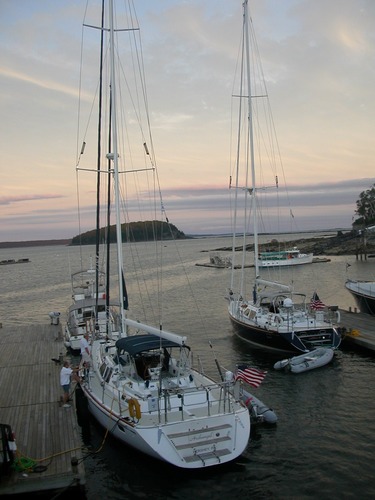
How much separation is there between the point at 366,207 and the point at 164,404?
113 metres

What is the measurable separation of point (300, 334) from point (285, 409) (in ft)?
22.6

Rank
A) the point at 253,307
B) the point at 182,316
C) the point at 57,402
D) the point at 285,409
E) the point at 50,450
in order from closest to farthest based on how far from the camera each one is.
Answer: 1. the point at 50,450
2. the point at 57,402
3. the point at 285,409
4. the point at 253,307
5. the point at 182,316

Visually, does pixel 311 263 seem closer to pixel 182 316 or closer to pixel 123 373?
pixel 182 316

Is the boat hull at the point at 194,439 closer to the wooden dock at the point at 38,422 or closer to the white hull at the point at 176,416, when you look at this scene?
the white hull at the point at 176,416

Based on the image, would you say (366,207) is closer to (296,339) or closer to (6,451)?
(296,339)

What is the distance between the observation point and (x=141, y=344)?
51.0ft

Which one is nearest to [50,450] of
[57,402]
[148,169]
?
[57,402]

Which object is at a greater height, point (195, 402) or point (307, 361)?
point (195, 402)

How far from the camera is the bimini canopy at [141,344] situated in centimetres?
1517

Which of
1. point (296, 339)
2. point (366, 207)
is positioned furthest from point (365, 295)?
point (366, 207)

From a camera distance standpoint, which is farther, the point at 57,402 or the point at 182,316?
the point at 182,316

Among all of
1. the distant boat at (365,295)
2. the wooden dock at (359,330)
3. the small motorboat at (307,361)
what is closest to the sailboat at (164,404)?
Answer: the small motorboat at (307,361)

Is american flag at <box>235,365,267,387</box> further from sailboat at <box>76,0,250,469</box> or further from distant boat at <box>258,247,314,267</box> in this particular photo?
distant boat at <box>258,247,314,267</box>

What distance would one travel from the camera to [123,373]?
15961 mm
